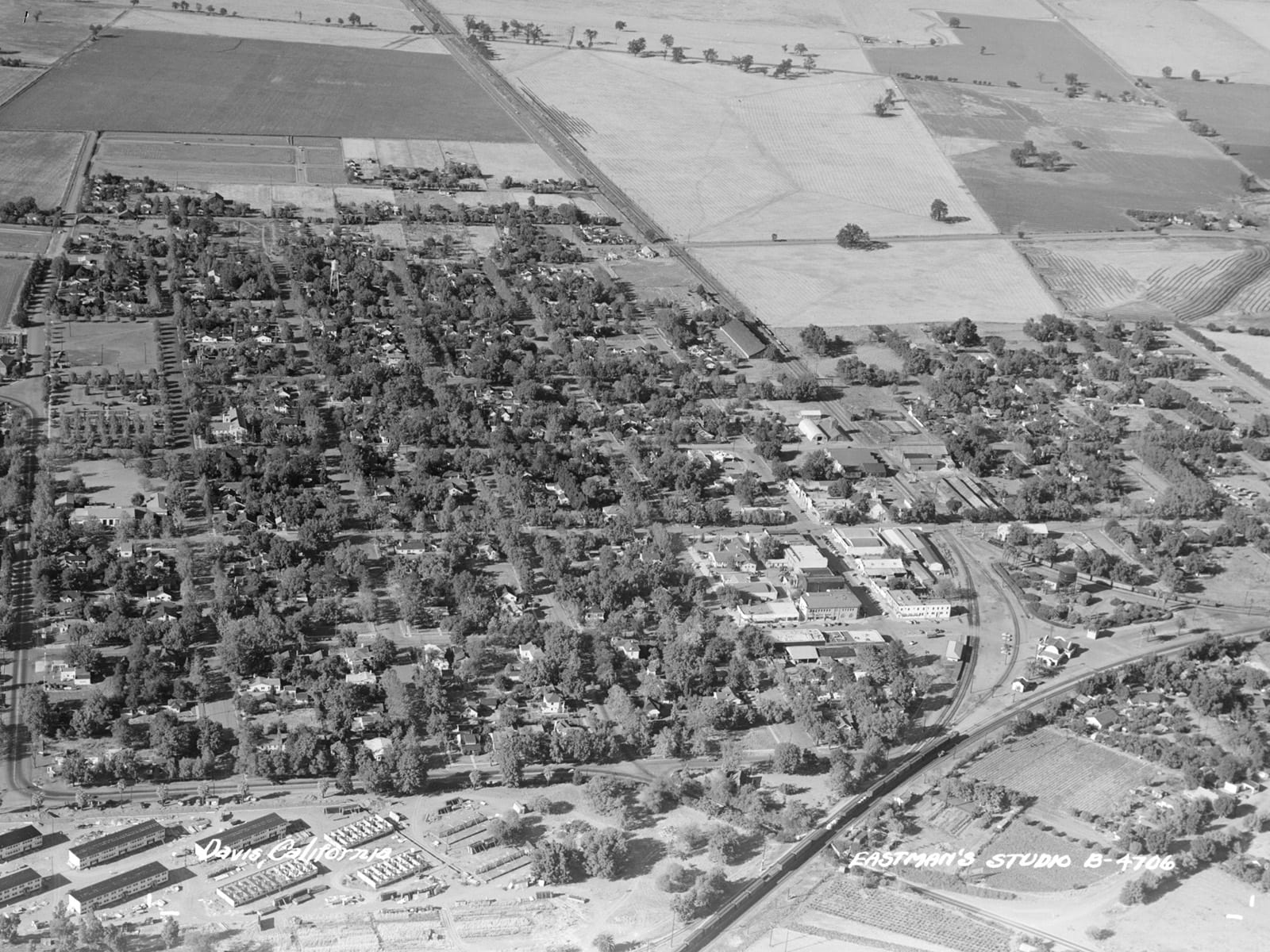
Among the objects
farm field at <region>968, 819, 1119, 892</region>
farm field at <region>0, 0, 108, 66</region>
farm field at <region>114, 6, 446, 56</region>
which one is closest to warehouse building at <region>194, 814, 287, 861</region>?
farm field at <region>968, 819, 1119, 892</region>

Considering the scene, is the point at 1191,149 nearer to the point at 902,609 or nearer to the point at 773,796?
the point at 902,609

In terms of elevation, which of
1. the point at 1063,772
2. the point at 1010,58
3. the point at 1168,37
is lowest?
the point at 1063,772

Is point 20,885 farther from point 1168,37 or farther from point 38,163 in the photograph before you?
point 1168,37

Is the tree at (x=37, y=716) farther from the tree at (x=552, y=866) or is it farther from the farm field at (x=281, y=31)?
the farm field at (x=281, y=31)

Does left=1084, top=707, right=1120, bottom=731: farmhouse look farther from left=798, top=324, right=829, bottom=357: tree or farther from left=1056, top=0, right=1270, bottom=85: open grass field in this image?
left=1056, top=0, right=1270, bottom=85: open grass field

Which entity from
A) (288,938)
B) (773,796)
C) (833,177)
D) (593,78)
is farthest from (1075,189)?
(288,938)

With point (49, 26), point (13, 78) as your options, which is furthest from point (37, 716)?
point (49, 26)
